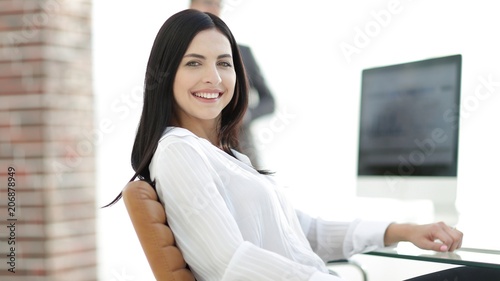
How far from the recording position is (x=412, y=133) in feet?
6.59

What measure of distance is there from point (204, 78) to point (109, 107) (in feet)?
4.40

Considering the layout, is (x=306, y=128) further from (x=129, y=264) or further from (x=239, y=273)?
(x=239, y=273)

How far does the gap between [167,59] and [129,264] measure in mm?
1787

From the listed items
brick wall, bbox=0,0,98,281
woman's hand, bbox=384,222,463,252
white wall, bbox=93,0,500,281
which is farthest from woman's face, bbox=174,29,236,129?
brick wall, bbox=0,0,98,281

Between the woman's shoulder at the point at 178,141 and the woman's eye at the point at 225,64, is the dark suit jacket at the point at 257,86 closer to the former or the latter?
the woman's eye at the point at 225,64

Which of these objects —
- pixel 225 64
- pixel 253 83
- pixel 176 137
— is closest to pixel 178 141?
pixel 176 137

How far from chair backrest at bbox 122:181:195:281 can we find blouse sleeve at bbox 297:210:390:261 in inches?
18.0

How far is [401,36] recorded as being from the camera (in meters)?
2.86

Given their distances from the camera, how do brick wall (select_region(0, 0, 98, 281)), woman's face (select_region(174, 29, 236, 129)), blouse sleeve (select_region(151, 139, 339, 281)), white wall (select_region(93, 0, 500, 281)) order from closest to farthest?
blouse sleeve (select_region(151, 139, 339, 281))
woman's face (select_region(174, 29, 236, 129))
brick wall (select_region(0, 0, 98, 281))
white wall (select_region(93, 0, 500, 281))

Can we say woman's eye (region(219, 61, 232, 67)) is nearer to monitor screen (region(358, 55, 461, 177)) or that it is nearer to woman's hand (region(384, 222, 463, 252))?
woman's hand (region(384, 222, 463, 252))

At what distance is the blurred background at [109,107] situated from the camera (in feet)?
7.88

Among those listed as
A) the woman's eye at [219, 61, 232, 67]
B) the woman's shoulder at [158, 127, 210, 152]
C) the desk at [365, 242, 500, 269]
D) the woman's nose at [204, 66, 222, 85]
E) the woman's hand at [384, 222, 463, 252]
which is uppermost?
A: the woman's eye at [219, 61, 232, 67]

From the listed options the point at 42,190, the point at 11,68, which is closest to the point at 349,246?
the point at 42,190

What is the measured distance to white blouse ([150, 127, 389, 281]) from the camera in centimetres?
101
